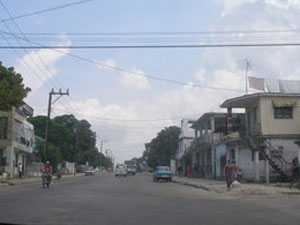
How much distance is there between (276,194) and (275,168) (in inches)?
461

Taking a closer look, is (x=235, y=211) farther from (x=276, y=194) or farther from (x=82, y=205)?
(x=276, y=194)

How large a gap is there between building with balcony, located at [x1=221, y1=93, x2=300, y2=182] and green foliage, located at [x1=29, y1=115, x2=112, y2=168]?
42938mm

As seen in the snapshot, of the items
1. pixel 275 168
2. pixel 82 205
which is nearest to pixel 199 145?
pixel 275 168

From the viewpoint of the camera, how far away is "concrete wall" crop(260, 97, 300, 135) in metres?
36.7

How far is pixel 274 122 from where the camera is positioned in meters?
36.8

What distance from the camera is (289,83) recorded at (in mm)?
41500

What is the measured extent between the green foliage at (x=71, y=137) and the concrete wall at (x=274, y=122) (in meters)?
44.2

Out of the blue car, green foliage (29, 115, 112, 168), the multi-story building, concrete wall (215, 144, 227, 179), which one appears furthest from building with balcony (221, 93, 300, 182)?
green foliage (29, 115, 112, 168)

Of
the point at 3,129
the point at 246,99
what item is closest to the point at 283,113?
the point at 246,99

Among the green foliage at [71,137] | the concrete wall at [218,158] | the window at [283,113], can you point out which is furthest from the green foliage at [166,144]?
the window at [283,113]

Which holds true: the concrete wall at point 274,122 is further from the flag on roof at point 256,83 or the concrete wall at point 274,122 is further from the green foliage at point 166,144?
the green foliage at point 166,144

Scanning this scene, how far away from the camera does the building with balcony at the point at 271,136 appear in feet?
117

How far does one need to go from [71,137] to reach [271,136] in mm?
69379

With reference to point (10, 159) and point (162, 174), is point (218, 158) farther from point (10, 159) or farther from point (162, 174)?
point (10, 159)
